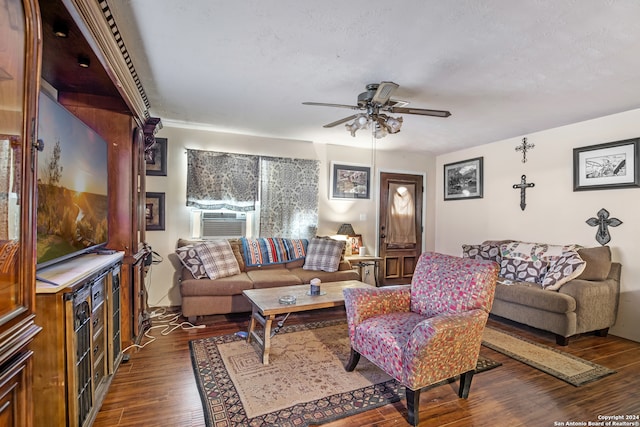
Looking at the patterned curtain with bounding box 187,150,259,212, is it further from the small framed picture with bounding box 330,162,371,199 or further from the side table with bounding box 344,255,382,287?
the side table with bounding box 344,255,382,287

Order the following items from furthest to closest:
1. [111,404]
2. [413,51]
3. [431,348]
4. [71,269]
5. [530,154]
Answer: [530,154], [413,51], [111,404], [431,348], [71,269]

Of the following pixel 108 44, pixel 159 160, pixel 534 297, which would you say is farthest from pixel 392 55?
pixel 159 160

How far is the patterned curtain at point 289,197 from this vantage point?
460cm

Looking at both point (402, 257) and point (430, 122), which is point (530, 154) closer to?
point (430, 122)

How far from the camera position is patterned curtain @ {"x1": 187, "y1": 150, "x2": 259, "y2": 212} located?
13.8ft

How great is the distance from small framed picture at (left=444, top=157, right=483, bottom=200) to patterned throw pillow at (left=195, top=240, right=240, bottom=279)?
3758 mm

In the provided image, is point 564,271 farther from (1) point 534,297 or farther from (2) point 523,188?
(2) point 523,188

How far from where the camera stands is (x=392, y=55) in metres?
2.23

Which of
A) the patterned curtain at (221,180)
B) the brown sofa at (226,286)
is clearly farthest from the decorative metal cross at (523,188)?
the patterned curtain at (221,180)

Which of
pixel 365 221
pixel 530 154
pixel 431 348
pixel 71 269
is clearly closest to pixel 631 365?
pixel 431 348

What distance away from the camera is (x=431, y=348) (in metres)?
1.87

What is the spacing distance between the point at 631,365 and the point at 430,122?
115 inches

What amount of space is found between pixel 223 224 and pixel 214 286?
44.5 inches

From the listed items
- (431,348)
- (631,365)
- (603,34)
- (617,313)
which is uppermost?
(603,34)
